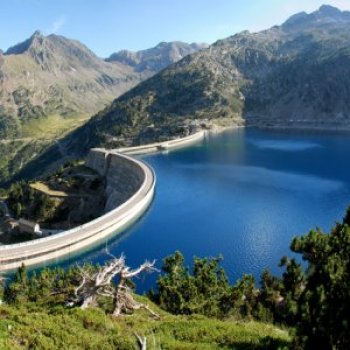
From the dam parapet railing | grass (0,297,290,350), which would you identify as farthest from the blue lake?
grass (0,297,290,350)

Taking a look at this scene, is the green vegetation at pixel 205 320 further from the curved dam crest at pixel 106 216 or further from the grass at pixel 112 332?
the curved dam crest at pixel 106 216

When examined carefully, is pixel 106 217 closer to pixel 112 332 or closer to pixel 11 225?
pixel 11 225

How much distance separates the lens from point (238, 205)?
9831 cm

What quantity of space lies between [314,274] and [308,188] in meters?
94.4

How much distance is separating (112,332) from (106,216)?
205 feet

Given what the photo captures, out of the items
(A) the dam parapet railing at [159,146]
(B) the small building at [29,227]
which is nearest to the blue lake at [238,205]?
(A) the dam parapet railing at [159,146]

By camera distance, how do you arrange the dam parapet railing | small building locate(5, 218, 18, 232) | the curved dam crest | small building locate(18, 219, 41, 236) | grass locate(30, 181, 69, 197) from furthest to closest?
the dam parapet railing → grass locate(30, 181, 69, 197) → small building locate(5, 218, 18, 232) → small building locate(18, 219, 41, 236) → the curved dam crest

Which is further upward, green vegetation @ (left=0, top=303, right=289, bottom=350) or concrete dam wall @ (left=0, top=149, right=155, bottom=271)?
green vegetation @ (left=0, top=303, right=289, bottom=350)

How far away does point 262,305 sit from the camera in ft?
137

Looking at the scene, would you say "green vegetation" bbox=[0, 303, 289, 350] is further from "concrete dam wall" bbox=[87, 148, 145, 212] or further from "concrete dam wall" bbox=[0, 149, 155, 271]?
"concrete dam wall" bbox=[87, 148, 145, 212]

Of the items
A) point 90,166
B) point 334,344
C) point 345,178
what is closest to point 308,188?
point 345,178

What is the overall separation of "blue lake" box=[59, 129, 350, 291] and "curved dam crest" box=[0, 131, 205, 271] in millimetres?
2468

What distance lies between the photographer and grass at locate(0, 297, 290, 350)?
20625 mm

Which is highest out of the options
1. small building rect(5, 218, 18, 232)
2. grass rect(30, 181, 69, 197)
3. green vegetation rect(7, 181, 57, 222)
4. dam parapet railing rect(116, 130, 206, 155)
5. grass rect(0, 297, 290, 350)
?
grass rect(0, 297, 290, 350)
